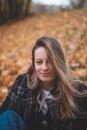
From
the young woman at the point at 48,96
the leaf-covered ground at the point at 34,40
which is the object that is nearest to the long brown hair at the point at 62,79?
the young woman at the point at 48,96

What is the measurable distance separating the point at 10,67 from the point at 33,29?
5015mm

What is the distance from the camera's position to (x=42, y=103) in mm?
3455

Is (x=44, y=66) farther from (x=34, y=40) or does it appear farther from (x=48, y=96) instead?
(x=34, y=40)

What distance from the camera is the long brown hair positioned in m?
3.32

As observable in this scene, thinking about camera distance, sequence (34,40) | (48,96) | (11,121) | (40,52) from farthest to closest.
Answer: (34,40)
(48,96)
(40,52)
(11,121)

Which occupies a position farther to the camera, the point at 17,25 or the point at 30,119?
the point at 17,25

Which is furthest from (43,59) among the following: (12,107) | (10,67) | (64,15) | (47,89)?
(64,15)

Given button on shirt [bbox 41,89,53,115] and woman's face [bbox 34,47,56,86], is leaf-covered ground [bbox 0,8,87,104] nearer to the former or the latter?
button on shirt [bbox 41,89,53,115]

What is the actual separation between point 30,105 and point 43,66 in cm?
43

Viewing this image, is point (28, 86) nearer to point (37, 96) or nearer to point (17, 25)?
point (37, 96)

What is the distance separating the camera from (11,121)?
321 cm

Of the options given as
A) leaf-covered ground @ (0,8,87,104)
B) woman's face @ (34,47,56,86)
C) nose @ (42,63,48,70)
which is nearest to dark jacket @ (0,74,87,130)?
woman's face @ (34,47,56,86)

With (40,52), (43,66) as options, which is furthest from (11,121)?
(40,52)

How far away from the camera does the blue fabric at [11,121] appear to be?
3.16 meters
